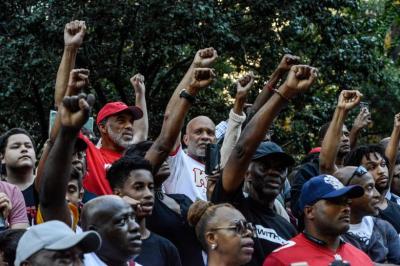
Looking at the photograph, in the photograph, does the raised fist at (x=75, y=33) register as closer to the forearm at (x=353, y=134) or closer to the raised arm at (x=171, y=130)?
the raised arm at (x=171, y=130)

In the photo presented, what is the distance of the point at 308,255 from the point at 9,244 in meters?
2.03

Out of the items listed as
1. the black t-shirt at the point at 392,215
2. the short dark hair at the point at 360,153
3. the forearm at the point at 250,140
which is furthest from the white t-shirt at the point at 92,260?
the short dark hair at the point at 360,153

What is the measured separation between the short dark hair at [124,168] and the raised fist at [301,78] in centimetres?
114

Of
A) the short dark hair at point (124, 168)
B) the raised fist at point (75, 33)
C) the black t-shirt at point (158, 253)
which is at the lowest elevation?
the black t-shirt at point (158, 253)

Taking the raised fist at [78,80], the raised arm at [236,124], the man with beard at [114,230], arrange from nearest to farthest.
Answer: the man with beard at [114,230], the raised fist at [78,80], the raised arm at [236,124]

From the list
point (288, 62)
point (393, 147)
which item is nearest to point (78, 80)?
point (288, 62)

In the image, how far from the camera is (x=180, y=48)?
15039 mm

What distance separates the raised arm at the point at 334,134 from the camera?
744 centimetres

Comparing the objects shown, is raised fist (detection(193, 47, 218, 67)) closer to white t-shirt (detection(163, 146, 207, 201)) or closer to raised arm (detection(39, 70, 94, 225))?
white t-shirt (detection(163, 146, 207, 201))

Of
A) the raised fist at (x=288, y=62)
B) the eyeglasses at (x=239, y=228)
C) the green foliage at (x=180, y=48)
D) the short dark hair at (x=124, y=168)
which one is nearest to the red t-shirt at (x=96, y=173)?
the short dark hair at (x=124, y=168)

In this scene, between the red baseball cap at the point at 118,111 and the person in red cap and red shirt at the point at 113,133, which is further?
the red baseball cap at the point at 118,111

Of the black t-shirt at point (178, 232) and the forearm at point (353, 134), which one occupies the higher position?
the forearm at point (353, 134)

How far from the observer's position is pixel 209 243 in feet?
19.6

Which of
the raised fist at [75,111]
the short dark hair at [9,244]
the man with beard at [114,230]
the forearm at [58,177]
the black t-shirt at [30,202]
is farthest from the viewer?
the black t-shirt at [30,202]
